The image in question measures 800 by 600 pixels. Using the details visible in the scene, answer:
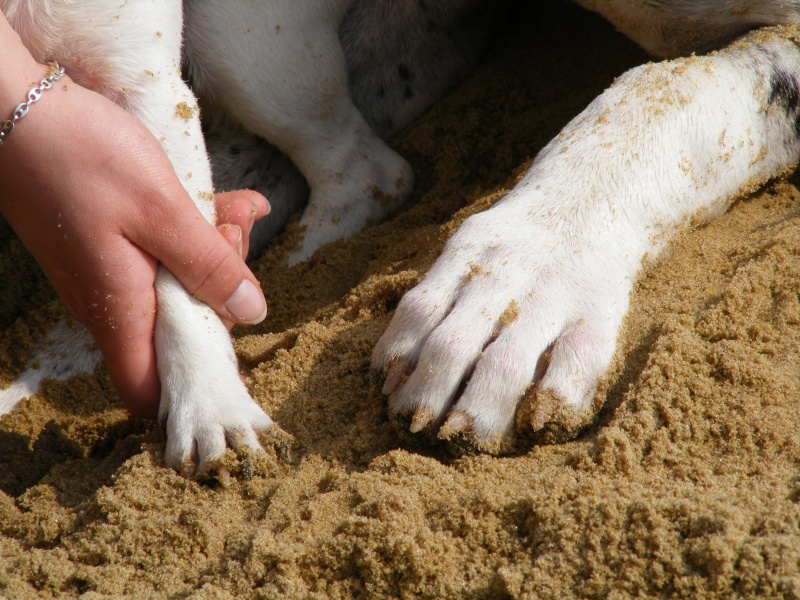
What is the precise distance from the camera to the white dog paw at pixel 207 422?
126cm

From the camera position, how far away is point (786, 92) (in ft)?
5.80

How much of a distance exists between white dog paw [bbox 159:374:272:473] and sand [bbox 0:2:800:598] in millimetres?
39

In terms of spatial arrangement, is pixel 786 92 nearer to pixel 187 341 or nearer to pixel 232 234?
pixel 232 234

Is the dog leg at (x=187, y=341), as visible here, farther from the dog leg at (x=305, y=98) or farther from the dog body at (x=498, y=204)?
the dog leg at (x=305, y=98)

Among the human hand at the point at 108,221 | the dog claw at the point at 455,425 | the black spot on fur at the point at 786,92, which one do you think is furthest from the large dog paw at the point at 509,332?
the black spot on fur at the point at 786,92

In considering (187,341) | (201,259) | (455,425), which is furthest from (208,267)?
(455,425)

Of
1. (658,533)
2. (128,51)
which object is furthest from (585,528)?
(128,51)

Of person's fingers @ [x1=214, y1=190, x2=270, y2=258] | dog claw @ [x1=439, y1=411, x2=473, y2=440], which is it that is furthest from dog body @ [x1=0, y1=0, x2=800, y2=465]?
person's fingers @ [x1=214, y1=190, x2=270, y2=258]

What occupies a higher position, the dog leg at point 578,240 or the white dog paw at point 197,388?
the white dog paw at point 197,388

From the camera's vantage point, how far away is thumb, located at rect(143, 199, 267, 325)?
1.37 metres

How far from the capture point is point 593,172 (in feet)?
5.05

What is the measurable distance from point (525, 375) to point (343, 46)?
1.50m

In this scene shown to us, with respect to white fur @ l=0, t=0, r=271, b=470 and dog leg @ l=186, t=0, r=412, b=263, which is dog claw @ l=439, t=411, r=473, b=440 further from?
dog leg @ l=186, t=0, r=412, b=263

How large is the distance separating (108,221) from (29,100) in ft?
0.85
